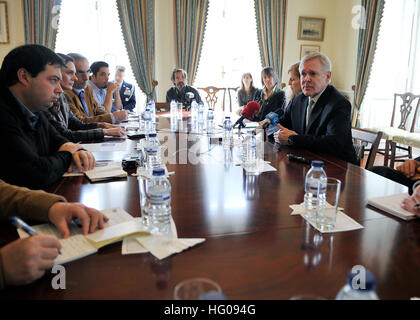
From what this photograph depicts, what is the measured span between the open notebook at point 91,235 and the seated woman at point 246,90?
440 cm

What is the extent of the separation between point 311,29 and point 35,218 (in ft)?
21.3

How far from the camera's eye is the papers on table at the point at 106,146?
7.49 ft

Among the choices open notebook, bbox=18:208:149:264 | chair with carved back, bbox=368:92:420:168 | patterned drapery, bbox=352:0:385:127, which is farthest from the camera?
patterned drapery, bbox=352:0:385:127

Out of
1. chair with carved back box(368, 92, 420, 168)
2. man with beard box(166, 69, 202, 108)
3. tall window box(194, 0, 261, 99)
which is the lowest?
chair with carved back box(368, 92, 420, 168)

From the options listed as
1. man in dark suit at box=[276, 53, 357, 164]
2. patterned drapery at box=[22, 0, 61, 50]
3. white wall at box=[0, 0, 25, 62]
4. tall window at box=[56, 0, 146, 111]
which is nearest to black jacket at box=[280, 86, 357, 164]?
man in dark suit at box=[276, 53, 357, 164]

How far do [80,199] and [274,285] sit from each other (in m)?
0.88

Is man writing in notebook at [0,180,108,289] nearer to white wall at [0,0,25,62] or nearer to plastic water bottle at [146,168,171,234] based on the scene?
plastic water bottle at [146,168,171,234]

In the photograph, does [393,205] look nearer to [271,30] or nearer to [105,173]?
[105,173]

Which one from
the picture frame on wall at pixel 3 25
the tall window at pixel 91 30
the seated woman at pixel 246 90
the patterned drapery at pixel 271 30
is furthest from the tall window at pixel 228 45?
the picture frame on wall at pixel 3 25

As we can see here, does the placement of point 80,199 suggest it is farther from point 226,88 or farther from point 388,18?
point 388,18

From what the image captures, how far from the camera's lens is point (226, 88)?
632 cm

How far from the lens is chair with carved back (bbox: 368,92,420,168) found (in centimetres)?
441

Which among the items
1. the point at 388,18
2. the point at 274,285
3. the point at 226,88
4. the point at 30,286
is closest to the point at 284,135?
the point at 274,285

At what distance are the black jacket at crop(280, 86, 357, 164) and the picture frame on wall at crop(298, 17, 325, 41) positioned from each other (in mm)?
4368
